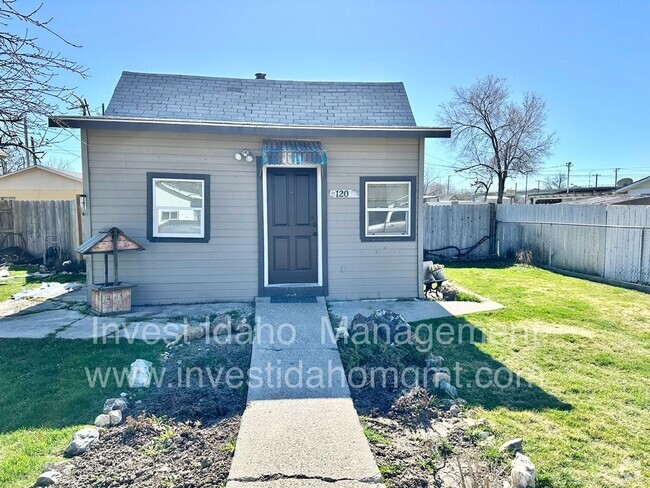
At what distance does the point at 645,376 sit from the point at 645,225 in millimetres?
5561

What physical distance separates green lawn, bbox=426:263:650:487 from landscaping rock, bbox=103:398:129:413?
9.11ft

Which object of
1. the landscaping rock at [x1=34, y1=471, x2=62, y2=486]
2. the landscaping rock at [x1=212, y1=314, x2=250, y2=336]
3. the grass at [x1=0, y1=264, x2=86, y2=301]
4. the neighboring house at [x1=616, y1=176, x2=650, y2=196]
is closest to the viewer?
the landscaping rock at [x1=34, y1=471, x2=62, y2=486]

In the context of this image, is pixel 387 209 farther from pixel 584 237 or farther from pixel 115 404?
pixel 584 237

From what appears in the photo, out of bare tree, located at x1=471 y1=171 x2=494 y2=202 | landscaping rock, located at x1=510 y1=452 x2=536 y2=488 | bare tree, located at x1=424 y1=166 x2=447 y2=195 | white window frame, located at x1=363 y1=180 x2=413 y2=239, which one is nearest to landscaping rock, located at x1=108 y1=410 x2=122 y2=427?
landscaping rock, located at x1=510 y1=452 x2=536 y2=488

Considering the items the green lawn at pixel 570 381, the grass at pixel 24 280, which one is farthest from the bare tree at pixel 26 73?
the green lawn at pixel 570 381

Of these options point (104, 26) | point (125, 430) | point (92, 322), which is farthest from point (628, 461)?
point (104, 26)

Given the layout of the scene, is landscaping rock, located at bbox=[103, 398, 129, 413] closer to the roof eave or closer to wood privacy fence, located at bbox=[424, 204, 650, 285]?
the roof eave

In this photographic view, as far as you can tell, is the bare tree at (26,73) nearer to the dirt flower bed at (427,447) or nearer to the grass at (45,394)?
the grass at (45,394)

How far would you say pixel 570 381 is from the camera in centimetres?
397

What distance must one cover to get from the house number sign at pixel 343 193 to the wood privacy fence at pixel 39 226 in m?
7.83

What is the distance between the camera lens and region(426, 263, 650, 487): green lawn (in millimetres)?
2773

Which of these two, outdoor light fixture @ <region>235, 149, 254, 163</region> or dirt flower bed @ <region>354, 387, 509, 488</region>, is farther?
outdoor light fixture @ <region>235, 149, 254, 163</region>

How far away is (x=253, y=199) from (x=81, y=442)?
4694 millimetres

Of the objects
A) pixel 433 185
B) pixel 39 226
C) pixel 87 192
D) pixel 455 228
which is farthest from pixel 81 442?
pixel 433 185
